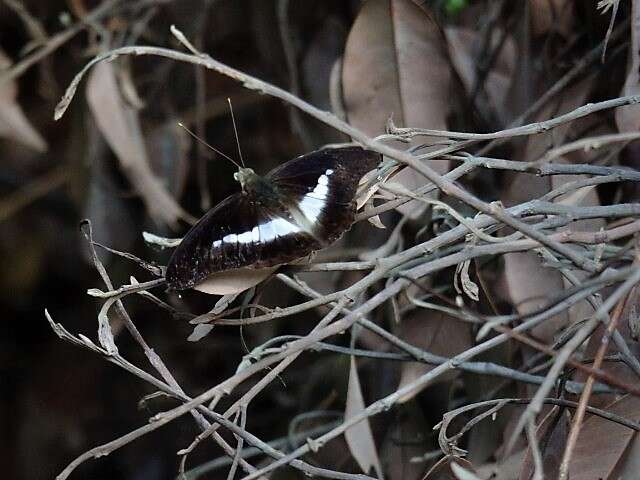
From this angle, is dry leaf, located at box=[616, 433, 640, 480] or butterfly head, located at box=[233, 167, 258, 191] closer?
dry leaf, located at box=[616, 433, 640, 480]

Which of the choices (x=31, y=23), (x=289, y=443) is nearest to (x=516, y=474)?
(x=289, y=443)

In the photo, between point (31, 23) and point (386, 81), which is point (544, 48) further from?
point (31, 23)

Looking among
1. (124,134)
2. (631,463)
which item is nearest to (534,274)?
(631,463)

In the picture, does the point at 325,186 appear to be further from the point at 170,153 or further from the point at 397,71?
the point at 170,153

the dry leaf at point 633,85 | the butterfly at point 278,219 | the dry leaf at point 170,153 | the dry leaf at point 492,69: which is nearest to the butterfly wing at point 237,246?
the butterfly at point 278,219

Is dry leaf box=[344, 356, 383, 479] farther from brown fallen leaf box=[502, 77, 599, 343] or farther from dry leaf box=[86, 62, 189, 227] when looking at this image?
dry leaf box=[86, 62, 189, 227]

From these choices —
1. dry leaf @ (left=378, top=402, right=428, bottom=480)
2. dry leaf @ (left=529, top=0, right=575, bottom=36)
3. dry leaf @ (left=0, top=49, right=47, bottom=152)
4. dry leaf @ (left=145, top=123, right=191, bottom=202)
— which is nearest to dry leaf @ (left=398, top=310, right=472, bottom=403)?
dry leaf @ (left=378, top=402, right=428, bottom=480)
